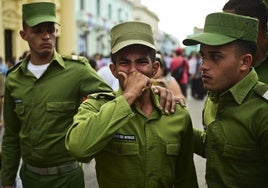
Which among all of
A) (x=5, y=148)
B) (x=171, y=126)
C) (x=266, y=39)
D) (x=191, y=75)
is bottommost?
(x=191, y=75)

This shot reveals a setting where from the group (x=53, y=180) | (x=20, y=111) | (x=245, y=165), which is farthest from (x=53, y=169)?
(x=245, y=165)

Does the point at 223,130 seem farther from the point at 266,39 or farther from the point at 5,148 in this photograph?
the point at 5,148

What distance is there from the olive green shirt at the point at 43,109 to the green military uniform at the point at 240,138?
1.25m

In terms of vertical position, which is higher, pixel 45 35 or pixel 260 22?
pixel 260 22

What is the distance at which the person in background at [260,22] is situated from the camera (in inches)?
86.0

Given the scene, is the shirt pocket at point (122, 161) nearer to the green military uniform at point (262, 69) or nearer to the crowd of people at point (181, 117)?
the crowd of people at point (181, 117)

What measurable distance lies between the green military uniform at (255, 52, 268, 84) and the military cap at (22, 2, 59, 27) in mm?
1591

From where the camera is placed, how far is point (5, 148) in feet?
10.00

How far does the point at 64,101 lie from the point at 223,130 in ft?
4.53

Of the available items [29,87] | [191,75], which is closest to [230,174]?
[29,87]

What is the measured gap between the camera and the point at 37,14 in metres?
3.01

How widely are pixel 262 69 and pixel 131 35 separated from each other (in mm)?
793

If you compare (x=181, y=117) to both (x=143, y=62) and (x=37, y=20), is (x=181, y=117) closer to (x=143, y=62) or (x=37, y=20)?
(x=143, y=62)

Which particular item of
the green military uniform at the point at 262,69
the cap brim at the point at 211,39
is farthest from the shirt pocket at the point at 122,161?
the green military uniform at the point at 262,69
